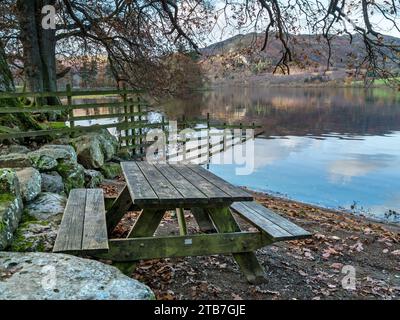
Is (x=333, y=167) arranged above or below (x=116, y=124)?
below

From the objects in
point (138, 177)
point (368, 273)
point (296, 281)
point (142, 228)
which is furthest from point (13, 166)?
point (368, 273)

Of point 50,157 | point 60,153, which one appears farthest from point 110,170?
point 50,157

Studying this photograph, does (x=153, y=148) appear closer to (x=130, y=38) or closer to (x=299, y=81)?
(x=130, y=38)

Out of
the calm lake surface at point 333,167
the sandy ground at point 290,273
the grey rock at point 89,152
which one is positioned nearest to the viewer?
the sandy ground at point 290,273

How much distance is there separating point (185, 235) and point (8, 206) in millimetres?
1623

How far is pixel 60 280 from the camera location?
2.48m

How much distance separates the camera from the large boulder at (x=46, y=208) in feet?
13.2

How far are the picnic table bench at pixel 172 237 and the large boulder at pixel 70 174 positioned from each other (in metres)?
2.25

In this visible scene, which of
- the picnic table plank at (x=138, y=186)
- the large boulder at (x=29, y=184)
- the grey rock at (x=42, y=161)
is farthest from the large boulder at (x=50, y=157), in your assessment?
the picnic table plank at (x=138, y=186)

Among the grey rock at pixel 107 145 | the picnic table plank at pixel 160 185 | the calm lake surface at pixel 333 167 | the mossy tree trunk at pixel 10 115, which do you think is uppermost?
the mossy tree trunk at pixel 10 115

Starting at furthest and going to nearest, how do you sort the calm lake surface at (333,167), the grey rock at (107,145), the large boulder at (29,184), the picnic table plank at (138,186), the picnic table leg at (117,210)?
the calm lake surface at (333,167), the grey rock at (107,145), the picnic table leg at (117,210), the large boulder at (29,184), the picnic table plank at (138,186)

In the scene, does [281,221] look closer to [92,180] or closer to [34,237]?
[34,237]

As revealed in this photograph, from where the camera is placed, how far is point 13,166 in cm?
549

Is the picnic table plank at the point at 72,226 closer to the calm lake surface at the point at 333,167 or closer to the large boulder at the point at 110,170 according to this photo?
the large boulder at the point at 110,170
